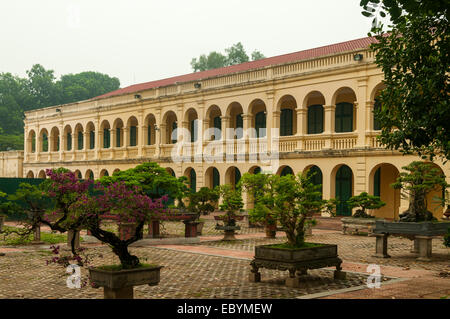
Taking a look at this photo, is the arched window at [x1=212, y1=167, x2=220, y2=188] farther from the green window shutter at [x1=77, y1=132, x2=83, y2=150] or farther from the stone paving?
the stone paving

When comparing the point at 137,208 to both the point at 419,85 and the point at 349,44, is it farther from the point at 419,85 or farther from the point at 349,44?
the point at 349,44

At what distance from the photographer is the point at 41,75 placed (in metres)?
75.9

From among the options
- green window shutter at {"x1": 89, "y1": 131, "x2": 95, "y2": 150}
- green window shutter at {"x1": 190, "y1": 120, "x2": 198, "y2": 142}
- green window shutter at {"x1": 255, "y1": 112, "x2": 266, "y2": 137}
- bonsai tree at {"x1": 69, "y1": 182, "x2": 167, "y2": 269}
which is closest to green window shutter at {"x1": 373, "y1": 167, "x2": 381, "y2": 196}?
green window shutter at {"x1": 255, "y1": 112, "x2": 266, "y2": 137}

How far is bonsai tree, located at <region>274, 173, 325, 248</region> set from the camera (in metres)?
10.0

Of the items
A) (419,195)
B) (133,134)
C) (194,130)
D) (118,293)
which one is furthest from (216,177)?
(118,293)

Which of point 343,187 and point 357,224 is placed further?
point 343,187

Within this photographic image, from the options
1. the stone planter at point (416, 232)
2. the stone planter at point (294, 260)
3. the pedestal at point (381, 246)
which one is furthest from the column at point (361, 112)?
the stone planter at point (294, 260)

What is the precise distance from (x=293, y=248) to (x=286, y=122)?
70.6 feet

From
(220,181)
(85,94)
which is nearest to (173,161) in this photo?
(220,181)

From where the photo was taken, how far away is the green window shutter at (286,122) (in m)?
30.7

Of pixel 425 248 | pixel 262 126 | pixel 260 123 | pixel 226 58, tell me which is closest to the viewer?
pixel 425 248

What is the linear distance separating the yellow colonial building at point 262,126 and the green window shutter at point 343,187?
0.05 metres

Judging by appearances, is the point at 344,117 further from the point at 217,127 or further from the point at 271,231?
the point at 271,231

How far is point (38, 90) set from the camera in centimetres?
7269
